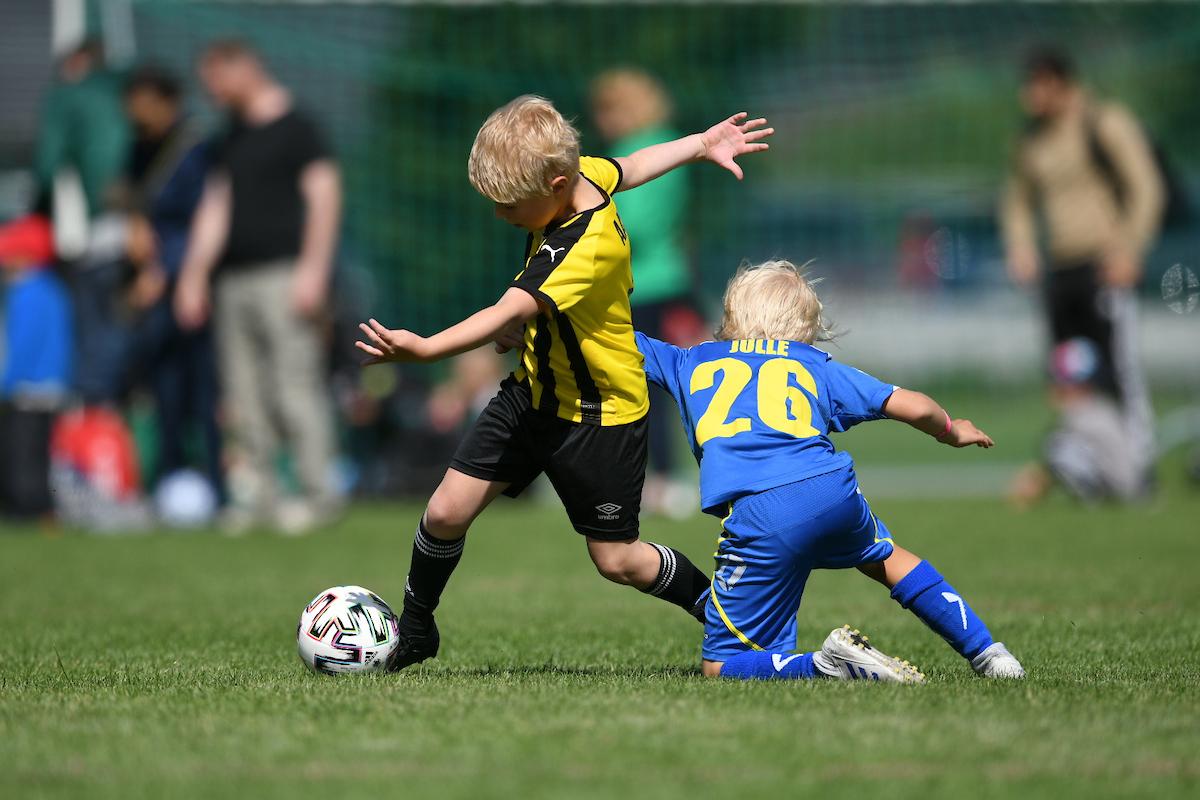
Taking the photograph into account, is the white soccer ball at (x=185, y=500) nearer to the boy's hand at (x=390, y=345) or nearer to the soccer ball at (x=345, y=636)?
the soccer ball at (x=345, y=636)

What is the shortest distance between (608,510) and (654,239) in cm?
561

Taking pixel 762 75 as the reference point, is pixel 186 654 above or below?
below

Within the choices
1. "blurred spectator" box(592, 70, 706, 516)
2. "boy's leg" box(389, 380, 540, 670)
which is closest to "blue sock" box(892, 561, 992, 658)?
"boy's leg" box(389, 380, 540, 670)

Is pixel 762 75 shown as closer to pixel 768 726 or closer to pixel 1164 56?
pixel 1164 56

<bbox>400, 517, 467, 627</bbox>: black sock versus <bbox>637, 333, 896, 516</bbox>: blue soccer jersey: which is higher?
<bbox>637, 333, 896, 516</bbox>: blue soccer jersey

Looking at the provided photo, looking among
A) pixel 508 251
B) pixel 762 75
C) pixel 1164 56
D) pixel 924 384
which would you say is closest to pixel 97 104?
pixel 508 251

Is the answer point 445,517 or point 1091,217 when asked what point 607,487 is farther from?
point 1091,217

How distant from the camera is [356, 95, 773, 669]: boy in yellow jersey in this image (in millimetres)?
4453

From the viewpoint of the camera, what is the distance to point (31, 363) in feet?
34.3

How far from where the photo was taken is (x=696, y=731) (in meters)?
3.52

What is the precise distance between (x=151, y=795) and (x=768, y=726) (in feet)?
4.23

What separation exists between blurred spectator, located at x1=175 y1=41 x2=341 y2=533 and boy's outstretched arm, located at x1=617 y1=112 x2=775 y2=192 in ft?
16.3

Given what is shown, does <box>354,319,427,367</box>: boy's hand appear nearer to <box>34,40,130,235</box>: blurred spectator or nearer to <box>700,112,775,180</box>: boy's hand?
<box>700,112,775,180</box>: boy's hand

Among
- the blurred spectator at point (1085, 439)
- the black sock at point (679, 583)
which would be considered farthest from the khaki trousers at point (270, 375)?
the black sock at point (679, 583)
